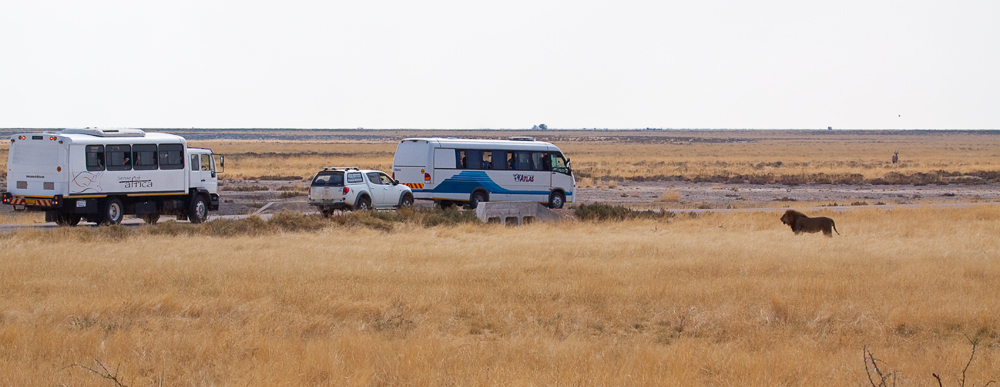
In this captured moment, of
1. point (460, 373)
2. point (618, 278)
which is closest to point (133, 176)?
point (618, 278)

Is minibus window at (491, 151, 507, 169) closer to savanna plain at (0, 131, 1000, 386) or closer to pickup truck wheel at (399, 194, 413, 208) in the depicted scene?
pickup truck wheel at (399, 194, 413, 208)

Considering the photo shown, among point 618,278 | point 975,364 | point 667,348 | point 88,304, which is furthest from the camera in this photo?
point 618,278

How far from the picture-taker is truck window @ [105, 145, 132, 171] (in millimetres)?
22203

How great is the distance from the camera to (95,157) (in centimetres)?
2192

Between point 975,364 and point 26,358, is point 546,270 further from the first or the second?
point 26,358

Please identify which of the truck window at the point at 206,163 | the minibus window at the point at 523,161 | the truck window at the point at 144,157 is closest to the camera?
the truck window at the point at 144,157

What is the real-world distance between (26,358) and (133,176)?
53.2 ft

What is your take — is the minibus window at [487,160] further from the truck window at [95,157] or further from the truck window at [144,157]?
the truck window at [95,157]

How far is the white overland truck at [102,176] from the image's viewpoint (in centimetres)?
Answer: 2134

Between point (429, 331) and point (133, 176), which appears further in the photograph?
point (133, 176)

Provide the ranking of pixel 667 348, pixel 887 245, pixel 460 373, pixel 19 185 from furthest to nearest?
pixel 19 185 < pixel 887 245 < pixel 667 348 < pixel 460 373

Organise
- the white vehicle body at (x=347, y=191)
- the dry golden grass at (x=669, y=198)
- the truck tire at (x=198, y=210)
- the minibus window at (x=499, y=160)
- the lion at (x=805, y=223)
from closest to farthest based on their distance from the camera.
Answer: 1. the lion at (x=805, y=223)
2. the truck tire at (x=198, y=210)
3. the white vehicle body at (x=347, y=191)
4. the minibus window at (x=499, y=160)
5. the dry golden grass at (x=669, y=198)

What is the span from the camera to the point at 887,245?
56.9ft

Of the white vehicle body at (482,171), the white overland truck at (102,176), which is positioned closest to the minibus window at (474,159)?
the white vehicle body at (482,171)
